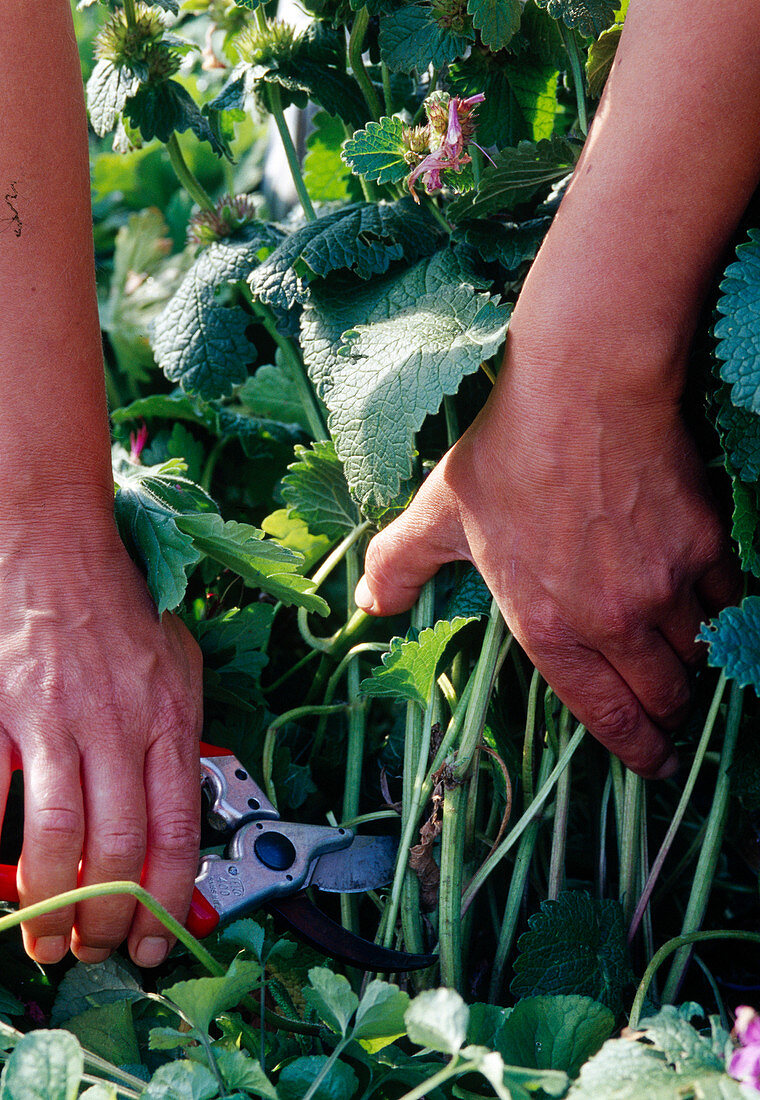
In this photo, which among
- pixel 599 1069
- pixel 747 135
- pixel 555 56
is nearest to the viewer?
pixel 599 1069

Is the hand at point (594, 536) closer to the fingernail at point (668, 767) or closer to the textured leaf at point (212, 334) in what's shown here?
the fingernail at point (668, 767)

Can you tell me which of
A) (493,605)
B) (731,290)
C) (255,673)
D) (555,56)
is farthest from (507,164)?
(255,673)

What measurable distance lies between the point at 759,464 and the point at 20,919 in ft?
1.87

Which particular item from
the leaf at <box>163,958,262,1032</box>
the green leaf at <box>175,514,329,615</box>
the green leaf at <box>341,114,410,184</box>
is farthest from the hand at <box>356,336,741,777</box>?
the leaf at <box>163,958,262,1032</box>

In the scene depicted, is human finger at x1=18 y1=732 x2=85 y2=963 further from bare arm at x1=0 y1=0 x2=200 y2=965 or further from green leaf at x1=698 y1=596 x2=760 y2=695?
green leaf at x1=698 y1=596 x2=760 y2=695

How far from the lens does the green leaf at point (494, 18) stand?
761mm

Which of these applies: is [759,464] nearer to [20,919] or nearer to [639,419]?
[639,419]

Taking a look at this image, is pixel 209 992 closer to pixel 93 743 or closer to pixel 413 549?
pixel 93 743

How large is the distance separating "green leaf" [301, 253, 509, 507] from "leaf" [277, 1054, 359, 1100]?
40 centimetres

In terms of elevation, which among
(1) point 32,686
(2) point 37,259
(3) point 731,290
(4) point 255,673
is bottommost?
(4) point 255,673

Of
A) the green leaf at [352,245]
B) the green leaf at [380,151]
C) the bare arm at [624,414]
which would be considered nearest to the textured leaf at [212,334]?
the green leaf at [352,245]

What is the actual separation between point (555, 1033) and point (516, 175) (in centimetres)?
69

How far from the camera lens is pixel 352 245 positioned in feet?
2.84

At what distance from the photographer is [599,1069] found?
18.5 inches
